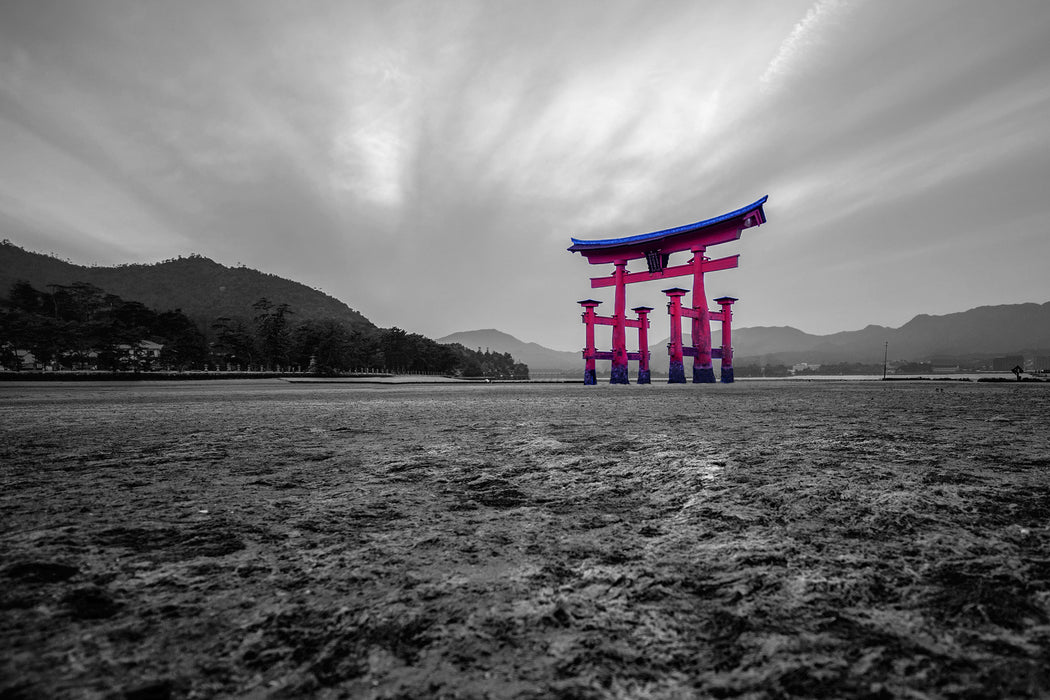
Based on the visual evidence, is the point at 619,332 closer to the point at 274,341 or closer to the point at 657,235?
the point at 657,235

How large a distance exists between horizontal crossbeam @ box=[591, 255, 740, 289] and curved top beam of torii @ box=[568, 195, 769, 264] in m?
0.94

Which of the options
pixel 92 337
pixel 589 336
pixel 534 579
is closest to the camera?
pixel 534 579

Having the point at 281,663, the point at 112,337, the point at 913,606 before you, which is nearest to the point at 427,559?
the point at 281,663

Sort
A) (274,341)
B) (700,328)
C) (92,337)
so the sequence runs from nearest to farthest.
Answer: (700,328), (92,337), (274,341)

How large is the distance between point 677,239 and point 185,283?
486 feet

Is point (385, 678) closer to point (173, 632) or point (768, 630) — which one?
point (173, 632)

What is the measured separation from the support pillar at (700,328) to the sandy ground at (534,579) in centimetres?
2082

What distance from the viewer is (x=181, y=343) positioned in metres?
48.8

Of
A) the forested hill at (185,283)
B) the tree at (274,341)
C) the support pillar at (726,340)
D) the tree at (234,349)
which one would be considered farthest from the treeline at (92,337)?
the support pillar at (726,340)

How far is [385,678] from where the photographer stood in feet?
2.37

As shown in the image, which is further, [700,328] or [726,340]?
[726,340]

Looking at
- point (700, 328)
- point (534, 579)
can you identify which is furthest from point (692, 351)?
point (534, 579)

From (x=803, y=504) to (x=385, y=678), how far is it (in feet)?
4.83

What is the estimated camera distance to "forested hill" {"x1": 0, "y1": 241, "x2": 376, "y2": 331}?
11075 centimetres
